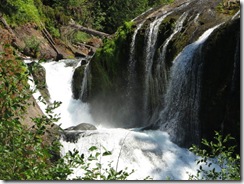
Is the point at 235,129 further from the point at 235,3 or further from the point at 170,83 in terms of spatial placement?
the point at 235,3

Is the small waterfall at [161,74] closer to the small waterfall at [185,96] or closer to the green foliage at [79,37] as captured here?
the small waterfall at [185,96]

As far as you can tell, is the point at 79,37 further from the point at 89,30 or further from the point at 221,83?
the point at 221,83

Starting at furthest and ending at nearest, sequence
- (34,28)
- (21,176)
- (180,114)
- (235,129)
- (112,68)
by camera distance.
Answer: (34,28), (112,68), (180,114), (235,129), (21,176)

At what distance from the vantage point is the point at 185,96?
674 centimetres

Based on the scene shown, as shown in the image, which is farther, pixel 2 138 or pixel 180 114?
pixel 180 114

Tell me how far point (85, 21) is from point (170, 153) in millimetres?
12144

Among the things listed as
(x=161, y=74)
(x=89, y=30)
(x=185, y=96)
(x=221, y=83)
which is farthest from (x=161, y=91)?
(x=89, y=30)

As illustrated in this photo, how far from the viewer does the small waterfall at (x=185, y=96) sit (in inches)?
256

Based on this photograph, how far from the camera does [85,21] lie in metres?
17.3

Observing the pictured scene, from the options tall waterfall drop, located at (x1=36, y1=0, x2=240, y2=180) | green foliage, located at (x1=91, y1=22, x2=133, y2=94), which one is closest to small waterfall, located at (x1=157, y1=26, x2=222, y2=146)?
tall waterfall drop, located at (x1=36, y1=0, x2=240, y2=180)

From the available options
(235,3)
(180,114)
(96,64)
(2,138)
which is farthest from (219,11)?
(2,138)

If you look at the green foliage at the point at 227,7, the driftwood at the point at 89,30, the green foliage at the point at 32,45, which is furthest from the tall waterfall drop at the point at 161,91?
the driftwood at the point at 89,30

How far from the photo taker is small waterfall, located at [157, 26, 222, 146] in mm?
6500

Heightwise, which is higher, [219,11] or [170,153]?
[219,11]
